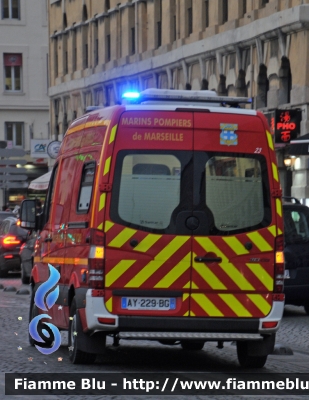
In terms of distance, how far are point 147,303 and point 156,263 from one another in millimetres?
368

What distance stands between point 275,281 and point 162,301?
107 centimetres

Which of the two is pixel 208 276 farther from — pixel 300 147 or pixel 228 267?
pixel 300 147

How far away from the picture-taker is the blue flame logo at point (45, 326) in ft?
45.5

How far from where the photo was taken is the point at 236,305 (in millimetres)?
11984

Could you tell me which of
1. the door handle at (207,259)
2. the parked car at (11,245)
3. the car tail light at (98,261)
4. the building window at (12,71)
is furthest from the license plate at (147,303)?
the building window at (12,71)

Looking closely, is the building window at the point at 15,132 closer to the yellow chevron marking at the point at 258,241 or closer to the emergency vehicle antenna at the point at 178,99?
the emergency vehicle antenna at the point at 178,99

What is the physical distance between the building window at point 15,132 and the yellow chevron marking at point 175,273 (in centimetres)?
6203

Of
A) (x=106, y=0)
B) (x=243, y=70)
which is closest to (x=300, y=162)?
(x=243, y=70)

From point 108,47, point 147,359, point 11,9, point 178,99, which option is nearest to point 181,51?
point 108,47

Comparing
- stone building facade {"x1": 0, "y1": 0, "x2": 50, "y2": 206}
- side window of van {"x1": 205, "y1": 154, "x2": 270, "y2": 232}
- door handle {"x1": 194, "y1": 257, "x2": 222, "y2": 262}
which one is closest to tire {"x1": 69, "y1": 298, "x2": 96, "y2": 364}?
door handle {"x1": 194, "y1": 257, "x2": 222, "y2": 262}

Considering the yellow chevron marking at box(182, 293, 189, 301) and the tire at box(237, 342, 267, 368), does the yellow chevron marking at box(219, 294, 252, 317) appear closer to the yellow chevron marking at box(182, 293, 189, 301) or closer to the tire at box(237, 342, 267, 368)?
the yellow chevron marking at box(182, 293, 189, 301)

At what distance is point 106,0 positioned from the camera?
5506cm

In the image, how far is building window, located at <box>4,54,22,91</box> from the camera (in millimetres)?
74375

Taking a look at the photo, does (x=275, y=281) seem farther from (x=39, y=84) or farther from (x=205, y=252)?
(x=39, y=84)
